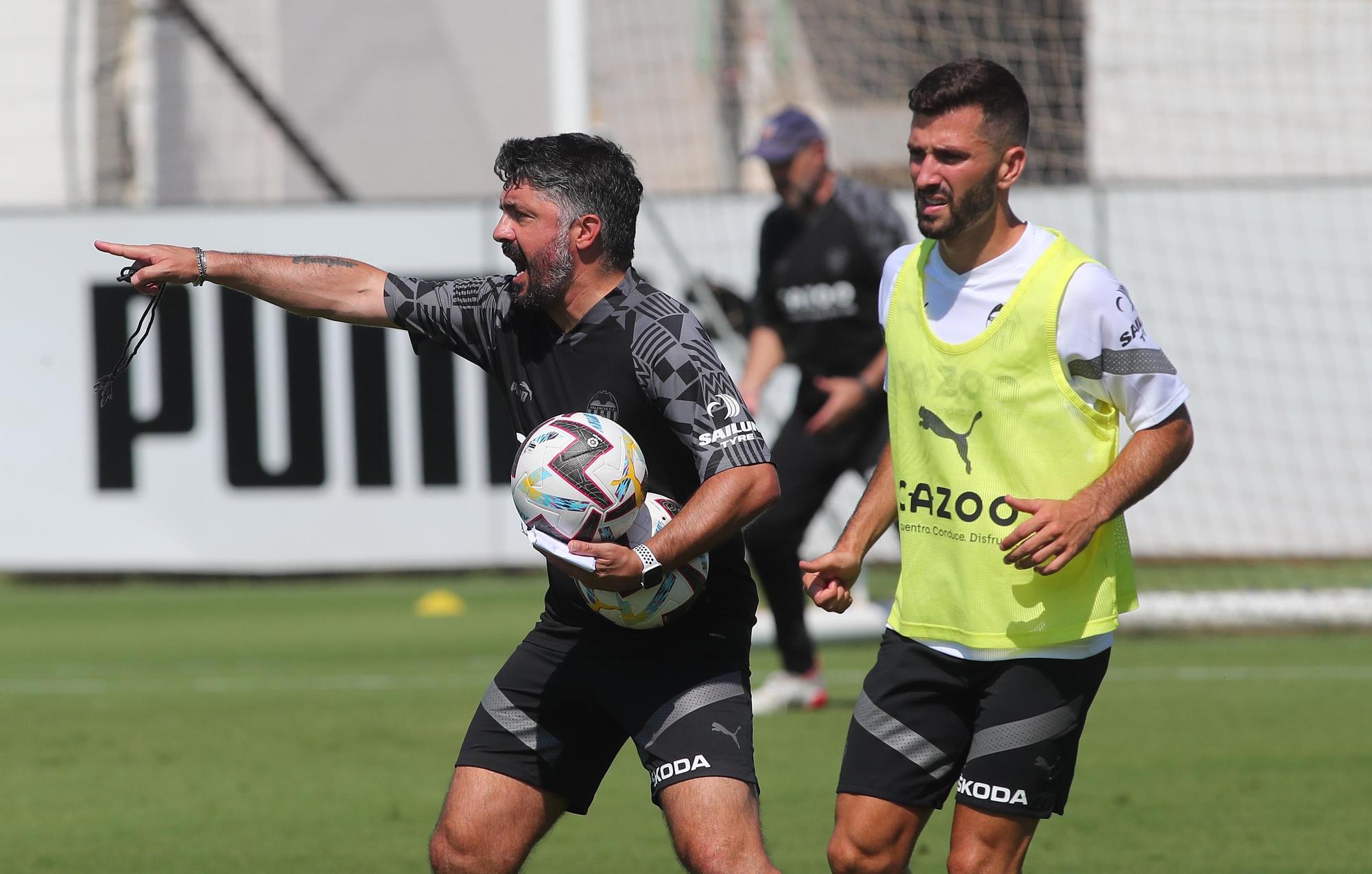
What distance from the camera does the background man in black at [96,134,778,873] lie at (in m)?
3.93

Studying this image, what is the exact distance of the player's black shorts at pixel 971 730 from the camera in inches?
157

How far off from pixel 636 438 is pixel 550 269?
430 mm

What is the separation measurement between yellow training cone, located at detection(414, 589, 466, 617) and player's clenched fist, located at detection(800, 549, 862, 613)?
8.09 metres

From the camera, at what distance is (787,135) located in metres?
8.16

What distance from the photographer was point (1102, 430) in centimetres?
411

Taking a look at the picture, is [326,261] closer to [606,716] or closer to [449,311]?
[449,311]

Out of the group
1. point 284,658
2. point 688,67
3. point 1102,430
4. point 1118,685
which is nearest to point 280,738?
point 284,658

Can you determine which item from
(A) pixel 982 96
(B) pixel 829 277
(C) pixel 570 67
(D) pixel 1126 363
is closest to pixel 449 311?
(A) pixel 982 96

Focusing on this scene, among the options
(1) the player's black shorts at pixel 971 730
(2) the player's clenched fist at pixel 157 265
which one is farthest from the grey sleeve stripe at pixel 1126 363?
(2) the player's clenched fist at pixel 157 265

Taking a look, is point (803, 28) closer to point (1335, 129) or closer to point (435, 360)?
point (1335, 129)

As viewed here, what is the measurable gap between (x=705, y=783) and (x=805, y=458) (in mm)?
4321

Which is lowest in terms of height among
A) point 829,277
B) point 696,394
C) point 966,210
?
point 696,394

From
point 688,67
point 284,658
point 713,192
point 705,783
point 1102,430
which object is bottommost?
point 284,658

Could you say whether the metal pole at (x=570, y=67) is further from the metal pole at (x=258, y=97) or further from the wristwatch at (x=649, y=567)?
the wristwatch at (x=649, y=567)
